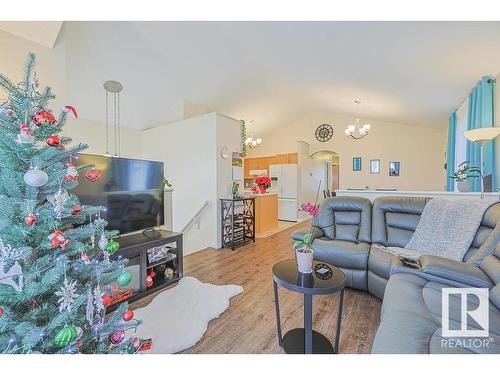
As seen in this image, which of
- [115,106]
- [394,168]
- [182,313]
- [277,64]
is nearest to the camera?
[182,313]

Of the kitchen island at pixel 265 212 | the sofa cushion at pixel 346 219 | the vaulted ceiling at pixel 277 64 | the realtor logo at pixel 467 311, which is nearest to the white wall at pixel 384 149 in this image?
the vaulted ceiling at pixel 277 64

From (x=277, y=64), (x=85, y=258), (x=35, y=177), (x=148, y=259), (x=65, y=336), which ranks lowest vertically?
(x=148, y=259)

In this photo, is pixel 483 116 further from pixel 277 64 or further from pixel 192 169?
pixel 192 169

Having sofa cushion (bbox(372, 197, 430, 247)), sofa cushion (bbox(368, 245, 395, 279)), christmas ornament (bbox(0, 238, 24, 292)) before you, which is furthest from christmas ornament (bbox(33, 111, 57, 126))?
sofa cushion (bbox(372, 197, 430, 247))

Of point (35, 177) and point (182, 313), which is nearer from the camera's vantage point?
point (35, 177)

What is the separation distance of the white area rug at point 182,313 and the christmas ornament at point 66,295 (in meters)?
0.94

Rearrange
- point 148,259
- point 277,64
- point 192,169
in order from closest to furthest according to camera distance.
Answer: point 148,259 → point 277,64 → point 192,169

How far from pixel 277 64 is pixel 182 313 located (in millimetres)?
4023

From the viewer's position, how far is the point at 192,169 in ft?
15.4

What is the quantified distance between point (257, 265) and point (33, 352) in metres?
2.73

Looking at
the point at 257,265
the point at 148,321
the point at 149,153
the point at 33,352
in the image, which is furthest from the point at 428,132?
the point at 33,352

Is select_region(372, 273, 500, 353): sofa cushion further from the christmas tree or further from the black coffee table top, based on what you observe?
the christmas tree

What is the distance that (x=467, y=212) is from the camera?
7.46 ft

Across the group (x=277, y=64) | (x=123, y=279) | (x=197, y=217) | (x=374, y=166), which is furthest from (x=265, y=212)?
(x=123, y=279)
